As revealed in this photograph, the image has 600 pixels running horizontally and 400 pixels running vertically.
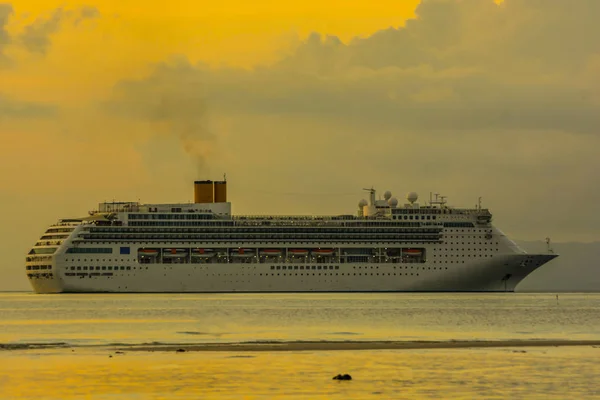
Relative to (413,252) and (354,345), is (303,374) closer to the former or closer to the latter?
(354,345)

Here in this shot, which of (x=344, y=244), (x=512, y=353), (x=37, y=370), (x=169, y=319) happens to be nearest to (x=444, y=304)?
(x=344, y=244)

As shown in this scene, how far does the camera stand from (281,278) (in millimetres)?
136500

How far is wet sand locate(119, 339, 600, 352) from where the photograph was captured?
61125 mm

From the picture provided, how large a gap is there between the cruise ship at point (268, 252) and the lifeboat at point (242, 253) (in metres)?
0.10

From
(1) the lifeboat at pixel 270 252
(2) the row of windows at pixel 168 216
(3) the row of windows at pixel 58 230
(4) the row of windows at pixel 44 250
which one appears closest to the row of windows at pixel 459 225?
(1) the lifeboat at pixel 270 252

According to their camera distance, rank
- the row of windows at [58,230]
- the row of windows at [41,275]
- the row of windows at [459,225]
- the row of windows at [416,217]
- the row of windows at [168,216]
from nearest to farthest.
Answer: the row of windows at [41,275]
the row of windows at [58,230]
the row of windows at [168,216]
the row of windows at [459,225]
the row of windows at [416,217]

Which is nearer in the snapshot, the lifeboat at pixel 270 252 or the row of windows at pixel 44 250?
the row of windows at pixel 44 250

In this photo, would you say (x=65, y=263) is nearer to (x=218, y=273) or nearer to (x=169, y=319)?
(x=218, y=273)

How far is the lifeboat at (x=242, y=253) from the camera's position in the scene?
138 meters

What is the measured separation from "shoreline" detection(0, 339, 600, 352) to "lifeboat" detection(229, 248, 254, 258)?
2838 inches

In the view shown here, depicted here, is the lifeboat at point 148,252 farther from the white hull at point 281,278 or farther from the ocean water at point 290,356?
the ocean water at point 290,356

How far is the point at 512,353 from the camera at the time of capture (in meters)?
57.9

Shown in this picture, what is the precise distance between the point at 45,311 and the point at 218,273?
1268 inches

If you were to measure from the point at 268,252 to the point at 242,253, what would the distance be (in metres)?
2.67
